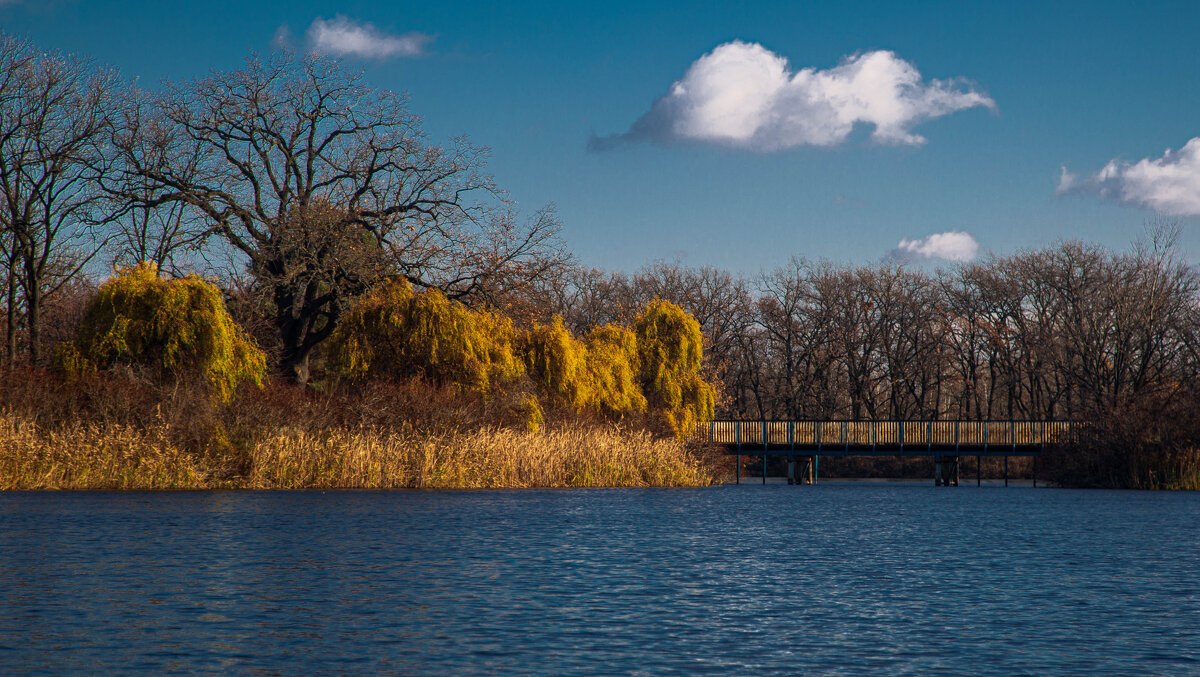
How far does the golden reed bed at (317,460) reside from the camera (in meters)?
26.7

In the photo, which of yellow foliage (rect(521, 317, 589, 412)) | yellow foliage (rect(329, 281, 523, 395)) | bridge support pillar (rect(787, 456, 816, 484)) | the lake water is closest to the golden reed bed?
the lake water

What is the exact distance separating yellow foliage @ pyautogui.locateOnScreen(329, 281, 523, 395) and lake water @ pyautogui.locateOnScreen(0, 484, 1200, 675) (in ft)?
48.6

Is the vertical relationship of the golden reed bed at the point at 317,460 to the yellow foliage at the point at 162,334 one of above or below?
below

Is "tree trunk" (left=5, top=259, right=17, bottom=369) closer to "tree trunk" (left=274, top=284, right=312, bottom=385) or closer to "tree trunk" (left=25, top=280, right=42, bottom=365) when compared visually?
"tree trunk" (left=25, top=280, right=42, bottom=365)

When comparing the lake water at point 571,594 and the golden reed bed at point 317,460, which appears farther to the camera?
the golden reed bed at point 317,460

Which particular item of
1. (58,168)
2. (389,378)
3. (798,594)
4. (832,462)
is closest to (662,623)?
(798,594)

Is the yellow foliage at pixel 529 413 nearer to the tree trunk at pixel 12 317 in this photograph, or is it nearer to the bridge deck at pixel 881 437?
the tree trunk at pixel 12 317

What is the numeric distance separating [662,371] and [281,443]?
25.1 m

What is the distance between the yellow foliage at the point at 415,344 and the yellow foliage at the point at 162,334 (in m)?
4.96

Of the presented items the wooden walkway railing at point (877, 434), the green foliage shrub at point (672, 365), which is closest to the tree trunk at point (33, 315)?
the green foliage shrub at point (672, 365)

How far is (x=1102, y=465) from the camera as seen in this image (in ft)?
140

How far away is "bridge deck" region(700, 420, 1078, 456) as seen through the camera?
56.6 meters

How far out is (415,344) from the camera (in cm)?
3769

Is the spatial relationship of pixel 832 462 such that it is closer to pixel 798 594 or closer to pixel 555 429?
pixel 555 429
